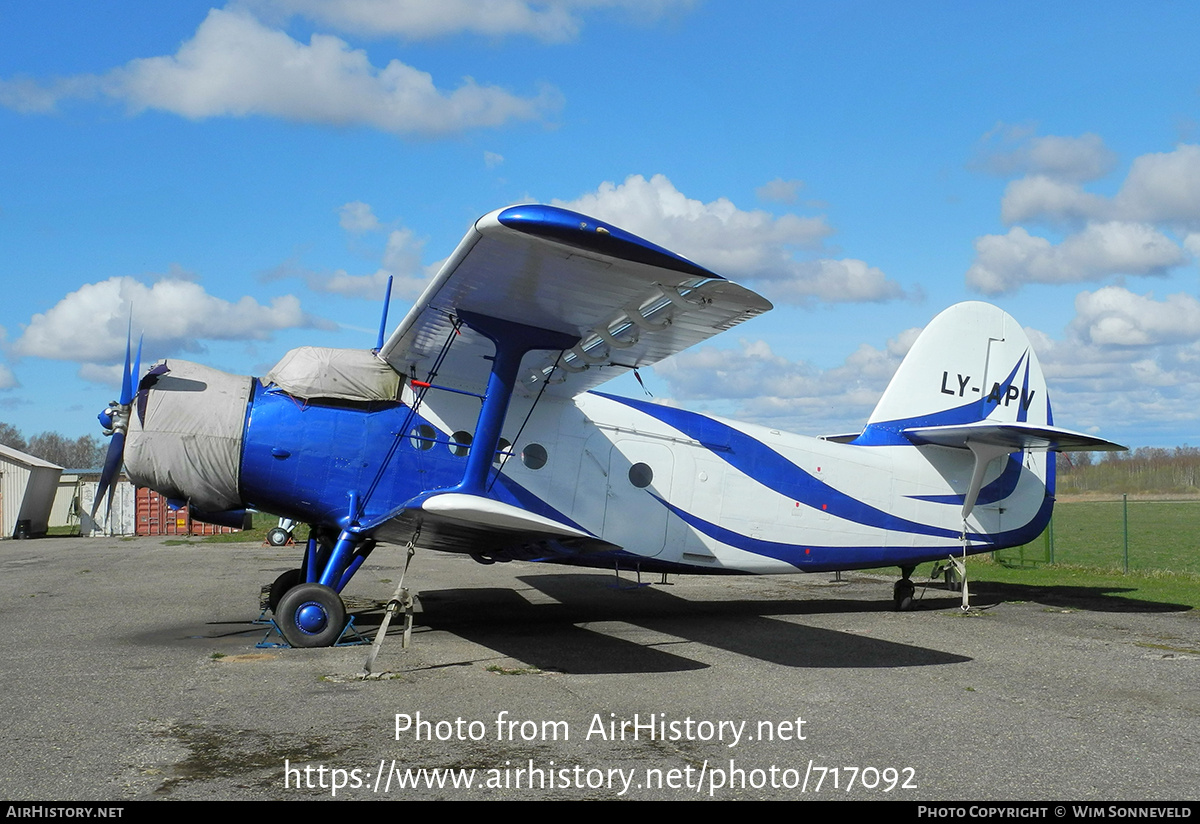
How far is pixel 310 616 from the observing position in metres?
8.80

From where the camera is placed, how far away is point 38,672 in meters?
7.64

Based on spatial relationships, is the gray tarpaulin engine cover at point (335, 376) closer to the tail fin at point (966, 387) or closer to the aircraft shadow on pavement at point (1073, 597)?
the tail fin at point (966, 387)

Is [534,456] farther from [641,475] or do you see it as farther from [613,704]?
[613,704]

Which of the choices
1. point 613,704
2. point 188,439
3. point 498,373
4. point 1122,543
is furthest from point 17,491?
point 1122,543

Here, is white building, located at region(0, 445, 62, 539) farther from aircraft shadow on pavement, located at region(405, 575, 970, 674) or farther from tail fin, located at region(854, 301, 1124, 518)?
tail fin, located at region(854, 301, 1124, 518)

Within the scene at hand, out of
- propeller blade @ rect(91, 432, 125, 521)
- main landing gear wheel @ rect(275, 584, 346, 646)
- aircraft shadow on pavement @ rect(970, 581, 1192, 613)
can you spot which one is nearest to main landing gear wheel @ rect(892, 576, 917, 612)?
aircraft shadow on pavement @ rect(970, 581, 1192, 613)

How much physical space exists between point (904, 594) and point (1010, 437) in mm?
2622

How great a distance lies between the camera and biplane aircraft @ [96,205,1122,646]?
24.0 ft

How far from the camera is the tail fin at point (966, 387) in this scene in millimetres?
12531

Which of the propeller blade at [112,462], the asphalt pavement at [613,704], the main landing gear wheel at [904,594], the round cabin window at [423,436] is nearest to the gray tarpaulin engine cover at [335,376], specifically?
the round cabin window at [423,436]

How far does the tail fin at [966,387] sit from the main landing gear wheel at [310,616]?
25.3ft
